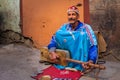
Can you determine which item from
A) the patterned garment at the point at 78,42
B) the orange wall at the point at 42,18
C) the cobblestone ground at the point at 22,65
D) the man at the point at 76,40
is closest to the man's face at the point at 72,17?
the man at the point at 76,40

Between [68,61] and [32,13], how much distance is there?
9.65ft

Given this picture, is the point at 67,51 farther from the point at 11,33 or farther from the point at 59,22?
the point at 11,33

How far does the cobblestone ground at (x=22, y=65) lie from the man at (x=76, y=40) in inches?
15.9

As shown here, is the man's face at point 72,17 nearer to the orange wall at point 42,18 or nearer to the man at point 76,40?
the man at point 76,40

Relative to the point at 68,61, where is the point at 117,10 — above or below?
above

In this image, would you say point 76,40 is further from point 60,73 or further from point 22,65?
point 22,65

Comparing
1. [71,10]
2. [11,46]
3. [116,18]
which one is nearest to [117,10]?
[116,18]

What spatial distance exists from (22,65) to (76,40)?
1.38m

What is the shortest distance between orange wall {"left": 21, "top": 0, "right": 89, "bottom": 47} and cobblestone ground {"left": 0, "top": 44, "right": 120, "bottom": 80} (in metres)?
0.45

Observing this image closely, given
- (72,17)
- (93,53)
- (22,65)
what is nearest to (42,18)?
(22,65)

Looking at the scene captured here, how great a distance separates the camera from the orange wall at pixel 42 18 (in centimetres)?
678

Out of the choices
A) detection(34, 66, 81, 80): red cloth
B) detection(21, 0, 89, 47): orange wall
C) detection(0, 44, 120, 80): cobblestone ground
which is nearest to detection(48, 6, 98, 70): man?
detection(34, 66, 81, 80): red cloth

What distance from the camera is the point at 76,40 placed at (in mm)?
4816

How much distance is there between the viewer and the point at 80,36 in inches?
187
